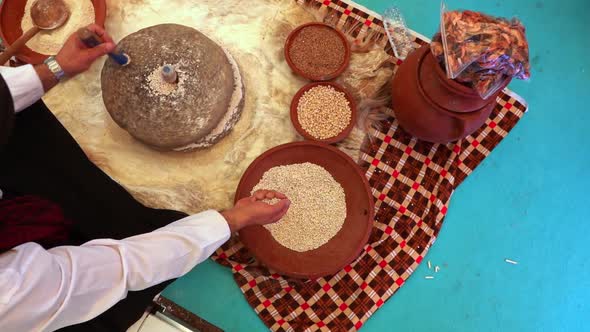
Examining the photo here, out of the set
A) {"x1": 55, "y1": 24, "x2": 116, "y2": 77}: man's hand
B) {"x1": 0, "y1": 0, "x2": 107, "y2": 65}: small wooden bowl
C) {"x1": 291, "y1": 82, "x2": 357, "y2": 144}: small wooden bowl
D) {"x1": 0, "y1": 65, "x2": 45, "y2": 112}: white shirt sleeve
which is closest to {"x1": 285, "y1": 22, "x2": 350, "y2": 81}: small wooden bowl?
{"x1": 291, "y1": 82, "x2": 357, "y2": 144}: small wooden bowl

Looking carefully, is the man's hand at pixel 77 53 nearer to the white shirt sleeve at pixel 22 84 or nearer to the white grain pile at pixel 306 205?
the white shirt sleeve at pixel 22 84

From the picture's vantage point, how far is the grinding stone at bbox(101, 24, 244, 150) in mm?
1363

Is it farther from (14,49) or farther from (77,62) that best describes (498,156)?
(14,49)

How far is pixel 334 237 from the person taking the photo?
5.04 feet

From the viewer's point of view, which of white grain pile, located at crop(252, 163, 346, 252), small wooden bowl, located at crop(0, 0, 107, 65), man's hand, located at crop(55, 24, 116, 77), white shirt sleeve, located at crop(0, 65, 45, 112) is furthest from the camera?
small wooden bowl, located at crop(0, 0, 107, 65)

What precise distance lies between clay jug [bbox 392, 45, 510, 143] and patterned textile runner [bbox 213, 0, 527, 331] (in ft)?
0.49

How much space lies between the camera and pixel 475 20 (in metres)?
1.20

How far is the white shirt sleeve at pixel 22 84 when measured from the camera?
127cm

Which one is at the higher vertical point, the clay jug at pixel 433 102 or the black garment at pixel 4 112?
the clay jug at pixel 433 102

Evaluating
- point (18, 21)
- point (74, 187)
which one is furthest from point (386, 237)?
point (18, 21)

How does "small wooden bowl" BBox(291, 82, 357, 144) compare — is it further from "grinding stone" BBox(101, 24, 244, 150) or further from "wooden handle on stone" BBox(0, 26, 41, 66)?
"wooden handle on stone" BBox(0, 26, 41, 66)

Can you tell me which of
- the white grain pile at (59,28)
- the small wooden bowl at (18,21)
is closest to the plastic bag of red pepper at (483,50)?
the small wooden bowl at (18,21)

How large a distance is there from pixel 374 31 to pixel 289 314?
1.17m

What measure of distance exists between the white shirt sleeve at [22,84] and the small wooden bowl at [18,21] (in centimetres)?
40
